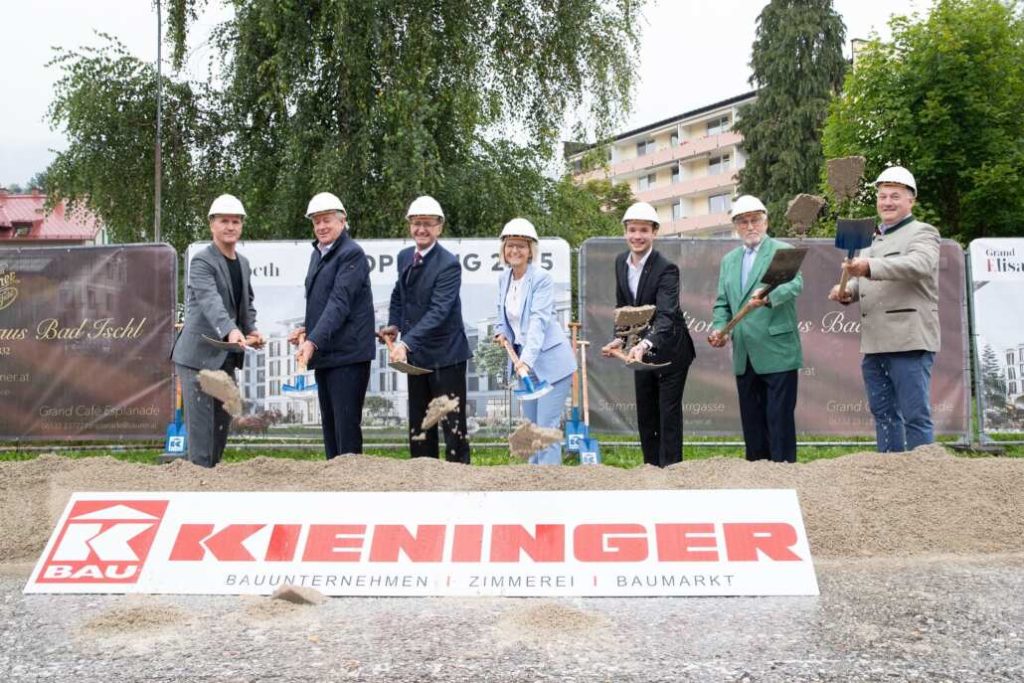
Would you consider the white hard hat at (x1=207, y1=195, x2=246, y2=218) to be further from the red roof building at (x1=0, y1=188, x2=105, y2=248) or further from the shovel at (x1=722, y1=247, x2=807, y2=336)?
the red roof building at (x1=0, y1=188, x2=105, y2=248)

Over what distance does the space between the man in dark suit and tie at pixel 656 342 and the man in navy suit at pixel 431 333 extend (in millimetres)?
974

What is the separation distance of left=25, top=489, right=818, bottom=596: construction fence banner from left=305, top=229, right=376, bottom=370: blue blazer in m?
1.57

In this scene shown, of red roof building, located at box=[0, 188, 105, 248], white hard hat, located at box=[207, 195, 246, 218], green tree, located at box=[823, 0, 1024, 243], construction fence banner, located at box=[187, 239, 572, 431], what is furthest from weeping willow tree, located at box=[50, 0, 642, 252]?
red roof building, located at box=[0, 188, 105, 248]

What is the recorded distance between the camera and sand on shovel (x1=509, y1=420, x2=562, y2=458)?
540 cm

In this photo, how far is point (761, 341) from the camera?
545 cm

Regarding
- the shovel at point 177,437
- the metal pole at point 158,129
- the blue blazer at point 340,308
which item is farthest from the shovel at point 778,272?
the metal pole at point 158,129

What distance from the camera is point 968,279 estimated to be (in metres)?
8.50

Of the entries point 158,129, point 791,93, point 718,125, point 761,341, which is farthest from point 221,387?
point 718,125

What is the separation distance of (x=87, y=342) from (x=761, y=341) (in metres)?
6.36

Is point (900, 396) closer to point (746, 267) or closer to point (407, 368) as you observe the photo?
point (746, 267)

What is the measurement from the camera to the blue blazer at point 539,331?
552 cm

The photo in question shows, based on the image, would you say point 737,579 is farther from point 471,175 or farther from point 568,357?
point 471,175

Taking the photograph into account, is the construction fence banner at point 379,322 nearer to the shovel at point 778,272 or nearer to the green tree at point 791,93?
the shovel at point 778,272

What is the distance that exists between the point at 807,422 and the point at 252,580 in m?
6.33
